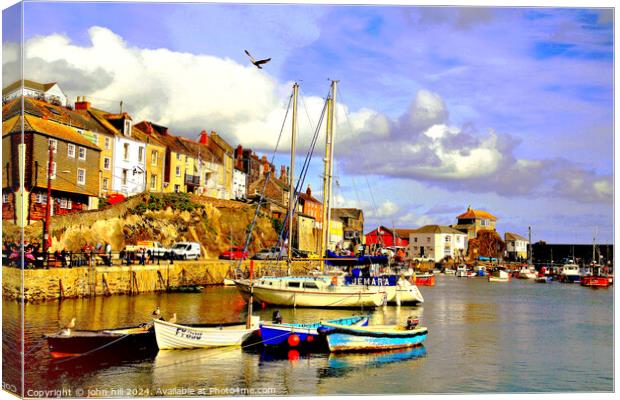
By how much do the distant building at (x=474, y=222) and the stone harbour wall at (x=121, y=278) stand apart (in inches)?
2468

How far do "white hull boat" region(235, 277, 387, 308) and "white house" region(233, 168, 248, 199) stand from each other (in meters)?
30.4

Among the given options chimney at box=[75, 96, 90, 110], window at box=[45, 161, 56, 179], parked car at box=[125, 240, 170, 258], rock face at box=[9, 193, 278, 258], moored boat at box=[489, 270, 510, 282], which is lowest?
moored boat at box=[489, 270, 510, 282]

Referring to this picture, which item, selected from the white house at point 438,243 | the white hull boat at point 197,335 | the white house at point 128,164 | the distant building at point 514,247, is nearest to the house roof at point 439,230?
the white house at point 438,243

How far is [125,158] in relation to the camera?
47.0 meters

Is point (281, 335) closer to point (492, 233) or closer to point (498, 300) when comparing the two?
point (498, 300)

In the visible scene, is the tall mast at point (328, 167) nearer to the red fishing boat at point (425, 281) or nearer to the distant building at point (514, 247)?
the red fishing boat at point (425, 281)

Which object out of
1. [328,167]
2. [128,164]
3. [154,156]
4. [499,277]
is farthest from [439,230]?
[328,167]

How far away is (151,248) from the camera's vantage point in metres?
44.8

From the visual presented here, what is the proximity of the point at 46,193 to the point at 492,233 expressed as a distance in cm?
9286

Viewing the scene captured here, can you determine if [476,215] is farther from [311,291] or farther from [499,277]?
[311,291]

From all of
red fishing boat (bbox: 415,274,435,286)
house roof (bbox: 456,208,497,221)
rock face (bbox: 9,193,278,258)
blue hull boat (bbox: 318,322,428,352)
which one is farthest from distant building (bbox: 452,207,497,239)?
blue hull boat (bbox: 318,322,428,352)

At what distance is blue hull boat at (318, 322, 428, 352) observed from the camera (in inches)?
882

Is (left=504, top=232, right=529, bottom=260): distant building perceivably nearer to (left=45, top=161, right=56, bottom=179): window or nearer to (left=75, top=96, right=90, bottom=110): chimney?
(left=75, top=96, right=90, bottom=110): chimney

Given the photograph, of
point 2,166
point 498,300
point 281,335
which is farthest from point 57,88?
point 498,300
